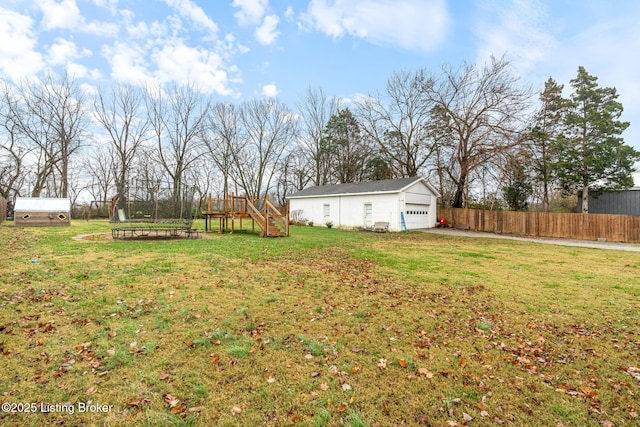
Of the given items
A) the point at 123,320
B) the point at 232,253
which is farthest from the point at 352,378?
the point at 232,253

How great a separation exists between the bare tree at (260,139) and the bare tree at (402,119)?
10171mm

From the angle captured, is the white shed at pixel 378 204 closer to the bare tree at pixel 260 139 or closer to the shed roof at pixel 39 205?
the bare tree at pixel 260 139

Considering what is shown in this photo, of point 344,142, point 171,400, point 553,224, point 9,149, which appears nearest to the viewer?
point 171,400

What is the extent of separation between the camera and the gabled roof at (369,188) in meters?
20.7

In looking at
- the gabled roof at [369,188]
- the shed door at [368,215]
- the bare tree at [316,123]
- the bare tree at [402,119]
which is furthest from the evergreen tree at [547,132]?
the bare tree at [316,123]

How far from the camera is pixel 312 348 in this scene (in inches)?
137

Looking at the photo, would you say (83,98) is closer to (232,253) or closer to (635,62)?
(232,253)

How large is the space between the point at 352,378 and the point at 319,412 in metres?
0.58

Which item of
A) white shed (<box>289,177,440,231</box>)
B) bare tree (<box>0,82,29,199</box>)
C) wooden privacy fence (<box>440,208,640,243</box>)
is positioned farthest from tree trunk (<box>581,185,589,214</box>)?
bare tree (<box>0,82,29,199</box>)

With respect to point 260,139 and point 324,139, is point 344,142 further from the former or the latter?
point 260,139

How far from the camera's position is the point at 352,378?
9.50 feet

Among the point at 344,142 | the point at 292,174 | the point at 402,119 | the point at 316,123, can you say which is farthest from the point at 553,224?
the point at 292,174

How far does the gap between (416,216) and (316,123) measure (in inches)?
699

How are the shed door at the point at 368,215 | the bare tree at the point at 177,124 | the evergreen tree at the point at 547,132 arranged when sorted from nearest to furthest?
the shed door at the point at 368,215 → the evergreen tree at the point at 547,132 → the bare tree at the point at 177,124
